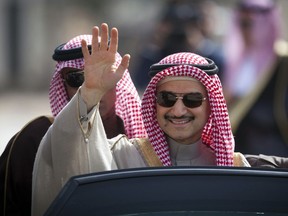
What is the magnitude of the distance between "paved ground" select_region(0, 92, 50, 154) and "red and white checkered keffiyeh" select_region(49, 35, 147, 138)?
935cm

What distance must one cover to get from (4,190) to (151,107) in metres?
0.93

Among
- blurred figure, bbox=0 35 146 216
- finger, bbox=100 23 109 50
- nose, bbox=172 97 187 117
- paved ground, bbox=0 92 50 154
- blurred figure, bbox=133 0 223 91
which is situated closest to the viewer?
finger, bbox=100 23 109 50

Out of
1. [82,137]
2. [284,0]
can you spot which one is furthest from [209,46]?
[284,0]

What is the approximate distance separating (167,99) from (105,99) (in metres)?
0.69

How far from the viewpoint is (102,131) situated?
220 inches

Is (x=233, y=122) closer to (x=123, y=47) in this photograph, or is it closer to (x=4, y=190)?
(x=4, y=190)

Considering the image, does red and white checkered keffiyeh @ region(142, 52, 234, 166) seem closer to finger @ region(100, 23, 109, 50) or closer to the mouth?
the mouth

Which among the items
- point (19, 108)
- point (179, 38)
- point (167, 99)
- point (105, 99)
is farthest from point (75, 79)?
point (19, 108)

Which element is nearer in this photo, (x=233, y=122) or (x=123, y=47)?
(x=233, y=122)

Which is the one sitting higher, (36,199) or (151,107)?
(151,107)

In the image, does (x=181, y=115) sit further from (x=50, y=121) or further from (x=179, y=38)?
(x=179, y=38)

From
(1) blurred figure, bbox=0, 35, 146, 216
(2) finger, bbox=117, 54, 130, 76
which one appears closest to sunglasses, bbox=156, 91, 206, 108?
(2) finger, bbox=117, 54, 130, 76

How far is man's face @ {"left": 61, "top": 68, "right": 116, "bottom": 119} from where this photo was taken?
6.24 m

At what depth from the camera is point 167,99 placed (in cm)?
563
